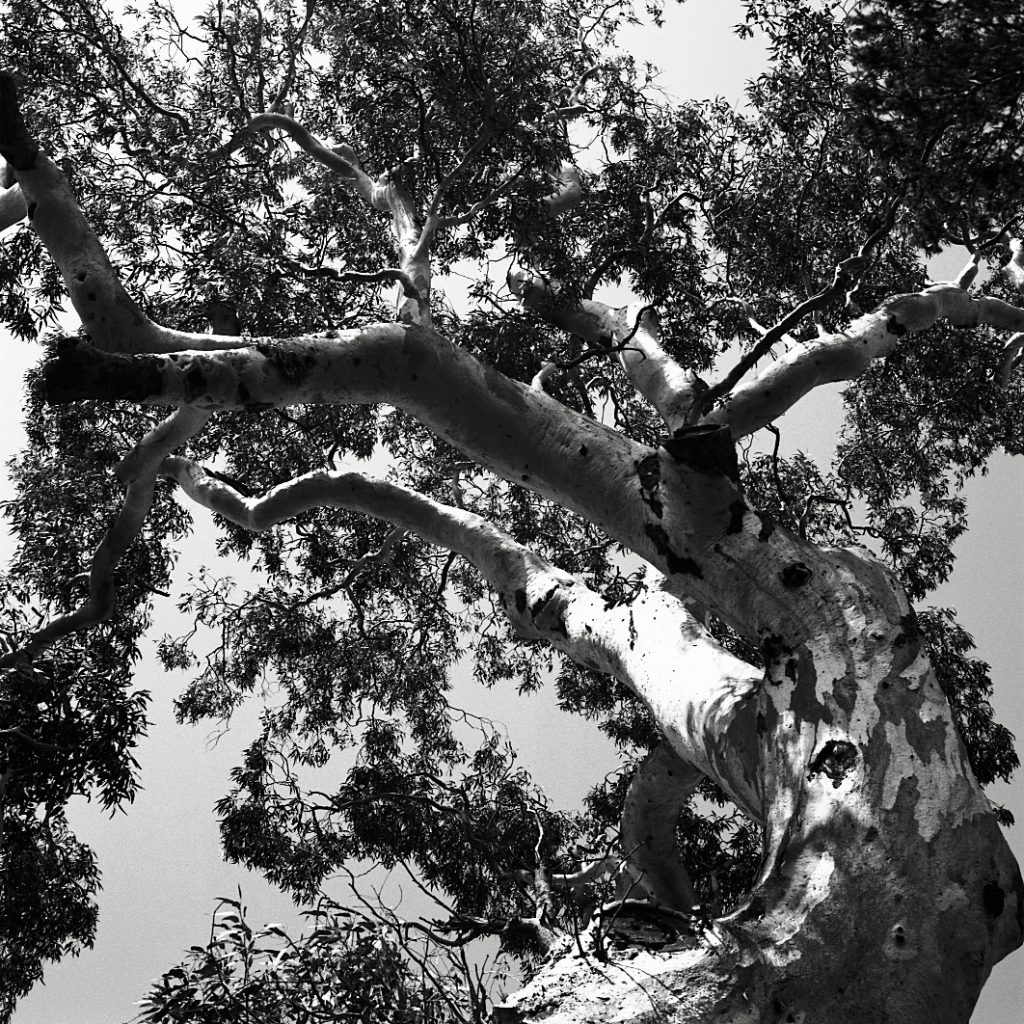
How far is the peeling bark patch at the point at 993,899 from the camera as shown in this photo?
2.42 metres

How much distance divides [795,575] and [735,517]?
0.26 metres

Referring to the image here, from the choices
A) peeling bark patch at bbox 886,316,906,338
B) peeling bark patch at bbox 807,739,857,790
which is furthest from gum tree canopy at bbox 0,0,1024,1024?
peeling bark patch at bbox 886,316,906,338

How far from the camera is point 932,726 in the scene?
2.68 meters

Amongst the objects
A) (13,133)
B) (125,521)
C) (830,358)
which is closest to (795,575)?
(830,358)

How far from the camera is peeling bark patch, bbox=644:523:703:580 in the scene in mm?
3221

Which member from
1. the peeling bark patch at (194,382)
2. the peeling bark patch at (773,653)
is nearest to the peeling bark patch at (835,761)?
the peeling bark patch at (773,653)

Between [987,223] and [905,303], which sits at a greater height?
[905,303]

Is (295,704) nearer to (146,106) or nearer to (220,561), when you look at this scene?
(146,106)

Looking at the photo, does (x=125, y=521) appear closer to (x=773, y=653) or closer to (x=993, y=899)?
(x=773, y=653)

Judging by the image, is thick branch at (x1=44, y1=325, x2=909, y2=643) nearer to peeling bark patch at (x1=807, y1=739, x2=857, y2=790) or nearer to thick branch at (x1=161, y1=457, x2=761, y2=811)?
thick branch at (x1=161, y1=457, x2=761, y2=811)

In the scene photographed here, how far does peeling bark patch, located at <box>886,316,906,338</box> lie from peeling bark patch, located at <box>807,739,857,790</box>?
99.7 inches

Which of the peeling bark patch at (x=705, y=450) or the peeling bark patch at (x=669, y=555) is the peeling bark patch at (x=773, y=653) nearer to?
the peeling bark patch at (x=669, y=555)

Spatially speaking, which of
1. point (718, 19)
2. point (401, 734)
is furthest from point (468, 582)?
point (718, 19)

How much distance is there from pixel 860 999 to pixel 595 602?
1748 mm
